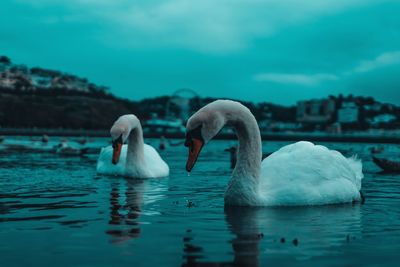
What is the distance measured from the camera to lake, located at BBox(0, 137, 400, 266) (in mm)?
6148

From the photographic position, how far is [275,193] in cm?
963

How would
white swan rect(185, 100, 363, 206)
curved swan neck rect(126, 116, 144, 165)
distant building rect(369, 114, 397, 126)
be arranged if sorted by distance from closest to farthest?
white swan rect(185, 100, 363, 206)
curved swan neck rect(126, 116, 144, 165)
distant building rect(369, 114, 397, 126)

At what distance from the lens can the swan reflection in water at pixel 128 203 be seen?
751 cm

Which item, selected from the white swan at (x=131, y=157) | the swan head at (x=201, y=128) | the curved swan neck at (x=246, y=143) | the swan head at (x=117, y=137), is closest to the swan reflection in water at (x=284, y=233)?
the curved swan neck at (x=246, y=143)

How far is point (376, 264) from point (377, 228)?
2.08 metres

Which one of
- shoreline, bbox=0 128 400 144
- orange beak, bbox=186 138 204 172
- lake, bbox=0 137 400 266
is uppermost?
shoreline, bbox=0 128 400 144

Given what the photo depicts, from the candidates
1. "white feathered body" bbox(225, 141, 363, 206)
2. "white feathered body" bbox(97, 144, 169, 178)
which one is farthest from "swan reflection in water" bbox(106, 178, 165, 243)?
"white feathered body" bbox(225, 141, 363, 206)

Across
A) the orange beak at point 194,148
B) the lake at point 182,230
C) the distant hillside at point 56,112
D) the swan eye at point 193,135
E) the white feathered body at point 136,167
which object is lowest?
the lake at point 182,230

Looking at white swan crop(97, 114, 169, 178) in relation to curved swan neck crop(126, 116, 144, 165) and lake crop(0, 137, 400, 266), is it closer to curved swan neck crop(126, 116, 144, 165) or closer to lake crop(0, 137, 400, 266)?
curved swan neck crop(126, 116, 144, 165)

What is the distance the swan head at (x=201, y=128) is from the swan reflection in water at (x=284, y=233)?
1.01 meters

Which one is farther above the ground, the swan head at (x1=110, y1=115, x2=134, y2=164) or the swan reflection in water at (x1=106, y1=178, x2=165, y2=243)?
the swan head at (x1=110, y1=115, x2=134, y2=164)

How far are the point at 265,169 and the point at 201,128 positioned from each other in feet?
5.97

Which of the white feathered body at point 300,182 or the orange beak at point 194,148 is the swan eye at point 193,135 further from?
the white feathered body at point 300,182

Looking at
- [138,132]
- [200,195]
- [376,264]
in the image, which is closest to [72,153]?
[138,132]
